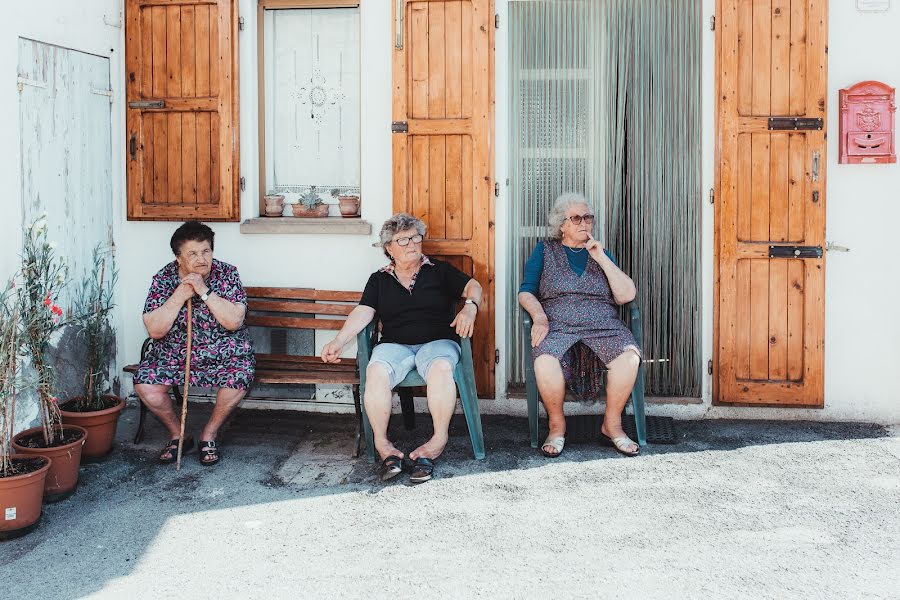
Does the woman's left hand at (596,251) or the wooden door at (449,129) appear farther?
the wooden door at (449,129)

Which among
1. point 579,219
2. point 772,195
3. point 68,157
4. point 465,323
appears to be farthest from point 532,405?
point 68,157

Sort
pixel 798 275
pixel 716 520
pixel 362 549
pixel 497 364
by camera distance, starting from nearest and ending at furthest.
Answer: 1. pixel 362 549
2. pixel 716 520
3. pixel 798 275
4. pixel 497 364

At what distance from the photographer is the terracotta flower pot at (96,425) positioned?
13.8 feet

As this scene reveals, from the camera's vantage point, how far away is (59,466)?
12.3 feet

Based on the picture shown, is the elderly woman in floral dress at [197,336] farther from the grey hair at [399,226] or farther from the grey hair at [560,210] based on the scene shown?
the grey hair at [560,210]

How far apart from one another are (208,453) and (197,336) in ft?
1.89

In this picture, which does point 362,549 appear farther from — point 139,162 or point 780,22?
point 780,22

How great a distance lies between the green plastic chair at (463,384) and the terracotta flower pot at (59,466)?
125cm

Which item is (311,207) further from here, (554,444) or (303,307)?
(554,444)

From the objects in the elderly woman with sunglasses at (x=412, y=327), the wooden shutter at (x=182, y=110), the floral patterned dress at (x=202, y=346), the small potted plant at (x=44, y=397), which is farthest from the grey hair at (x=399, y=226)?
the small potted plant at (x=44, y=397)

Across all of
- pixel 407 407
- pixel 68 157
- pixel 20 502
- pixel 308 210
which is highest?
pixel 68 157

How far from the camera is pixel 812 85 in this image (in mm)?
4609

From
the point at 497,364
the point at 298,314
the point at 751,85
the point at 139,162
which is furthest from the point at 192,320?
the point at 751,85

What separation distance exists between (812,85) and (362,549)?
126 inches
